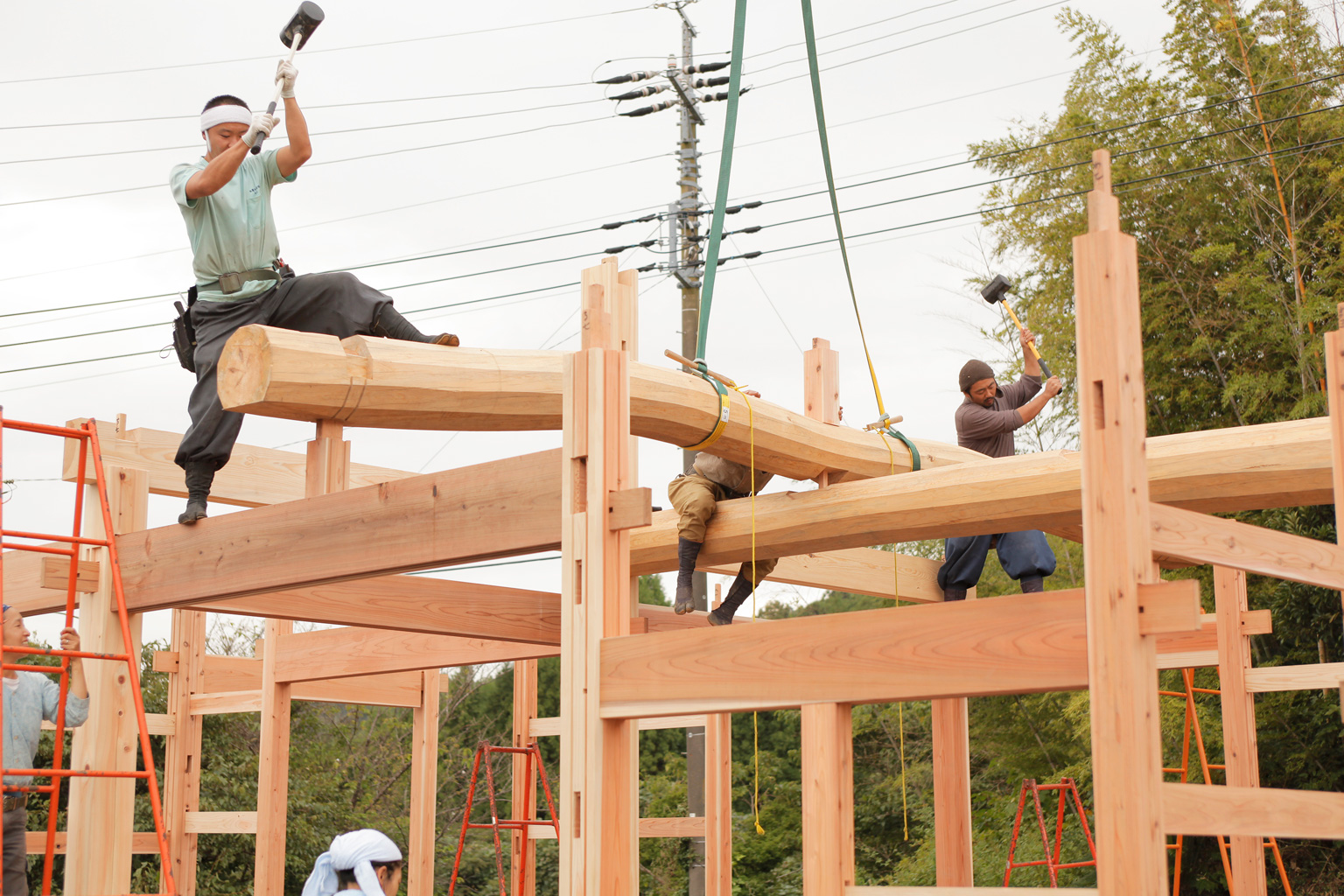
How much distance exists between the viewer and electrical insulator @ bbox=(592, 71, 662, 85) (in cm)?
1855

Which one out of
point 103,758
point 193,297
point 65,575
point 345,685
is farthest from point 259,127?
point 345,685

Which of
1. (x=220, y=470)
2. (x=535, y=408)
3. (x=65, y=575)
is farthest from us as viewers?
(x=220, y=470)

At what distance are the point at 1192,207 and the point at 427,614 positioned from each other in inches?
487

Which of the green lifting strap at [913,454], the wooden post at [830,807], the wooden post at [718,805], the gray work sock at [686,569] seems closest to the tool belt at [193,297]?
the gray work sock at [686,569]

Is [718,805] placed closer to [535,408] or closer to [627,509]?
[535,408]

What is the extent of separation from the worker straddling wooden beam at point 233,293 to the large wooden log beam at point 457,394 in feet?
2.09

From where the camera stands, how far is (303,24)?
5.15 meters

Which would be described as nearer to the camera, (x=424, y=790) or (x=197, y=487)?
(x=197, y=487)

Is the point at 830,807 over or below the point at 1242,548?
below

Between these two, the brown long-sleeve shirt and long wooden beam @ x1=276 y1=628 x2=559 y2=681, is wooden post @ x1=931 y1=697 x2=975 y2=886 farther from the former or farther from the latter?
long wooden beam @ x1=276 y1=628 x2=559 y2=681

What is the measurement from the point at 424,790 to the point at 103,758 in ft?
15.7

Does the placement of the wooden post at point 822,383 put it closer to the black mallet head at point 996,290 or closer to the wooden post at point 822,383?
the wooden post at point 822,383

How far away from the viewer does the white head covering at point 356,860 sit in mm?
4312

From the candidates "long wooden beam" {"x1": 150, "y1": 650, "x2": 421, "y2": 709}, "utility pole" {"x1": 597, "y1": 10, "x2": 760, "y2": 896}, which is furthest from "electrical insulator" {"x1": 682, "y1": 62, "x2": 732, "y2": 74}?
"long wooden beam" {"x1": 150, "y1": 650, "x2": 421, "y2": 709}
